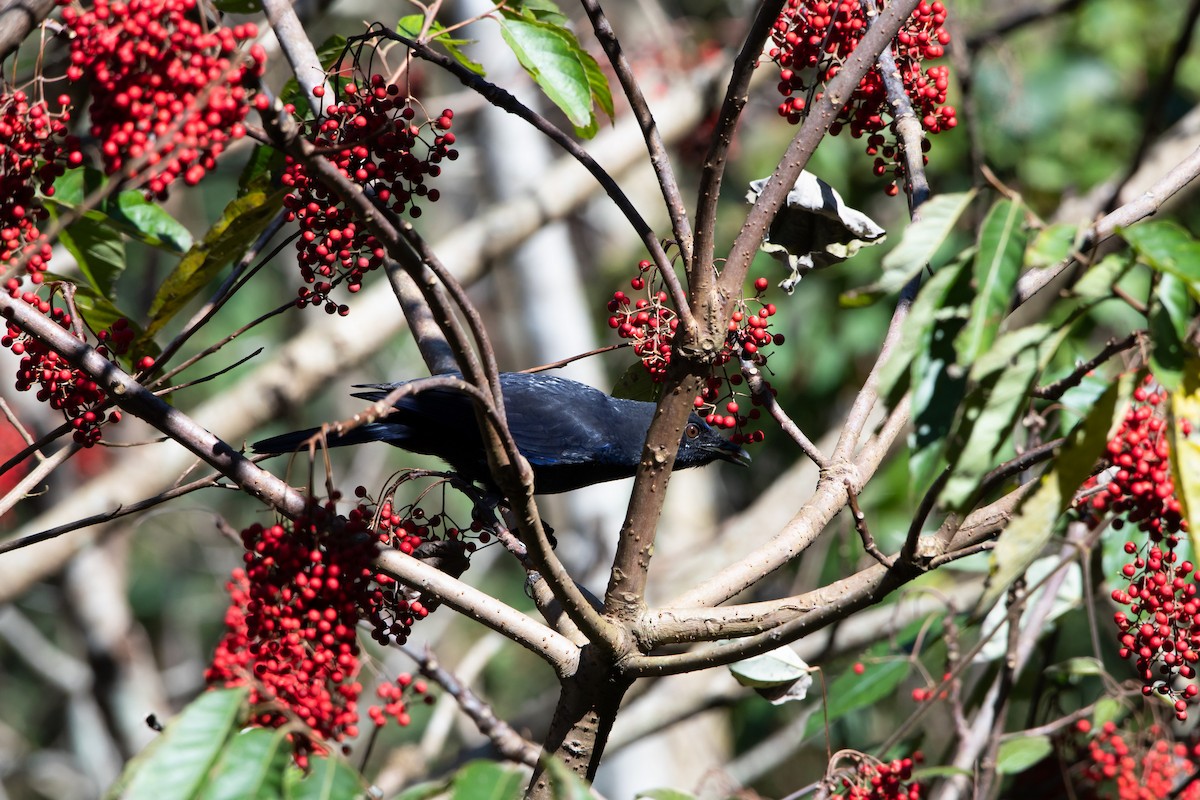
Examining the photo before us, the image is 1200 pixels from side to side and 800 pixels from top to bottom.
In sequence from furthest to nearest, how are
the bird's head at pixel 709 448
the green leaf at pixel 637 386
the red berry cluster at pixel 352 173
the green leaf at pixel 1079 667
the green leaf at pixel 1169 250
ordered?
1. the bird's head at pixel 709 448
2. the green leaf at pixel 1079 667
3. the green leaf at pixel 637 386
4. the red berry cluster at pixel 352 173
5. the green leaf at pixel 1169 250

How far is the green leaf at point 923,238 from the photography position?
1.38 m

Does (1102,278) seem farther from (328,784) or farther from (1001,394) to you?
(328,784)

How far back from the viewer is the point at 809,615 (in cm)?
186

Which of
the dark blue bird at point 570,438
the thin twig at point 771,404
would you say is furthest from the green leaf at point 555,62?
the dark blue bird at point 570,438

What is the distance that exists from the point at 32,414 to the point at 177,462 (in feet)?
5.07

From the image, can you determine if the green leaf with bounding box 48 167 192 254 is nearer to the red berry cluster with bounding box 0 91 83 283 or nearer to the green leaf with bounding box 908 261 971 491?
the red berry cluster with bounding box 0 91 83 283

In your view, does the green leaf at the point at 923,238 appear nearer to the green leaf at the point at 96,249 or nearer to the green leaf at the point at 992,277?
the green leaf at the point at 992,277

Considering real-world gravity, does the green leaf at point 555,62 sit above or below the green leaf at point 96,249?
above

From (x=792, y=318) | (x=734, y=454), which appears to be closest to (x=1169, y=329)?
(x=734, y=454)

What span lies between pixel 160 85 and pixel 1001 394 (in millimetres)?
1186

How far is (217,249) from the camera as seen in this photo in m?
2.29

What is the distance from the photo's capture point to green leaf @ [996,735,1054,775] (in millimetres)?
2984

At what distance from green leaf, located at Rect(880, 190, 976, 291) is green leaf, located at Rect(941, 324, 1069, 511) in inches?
5.4

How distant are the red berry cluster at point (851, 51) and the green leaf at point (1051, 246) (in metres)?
0.99
